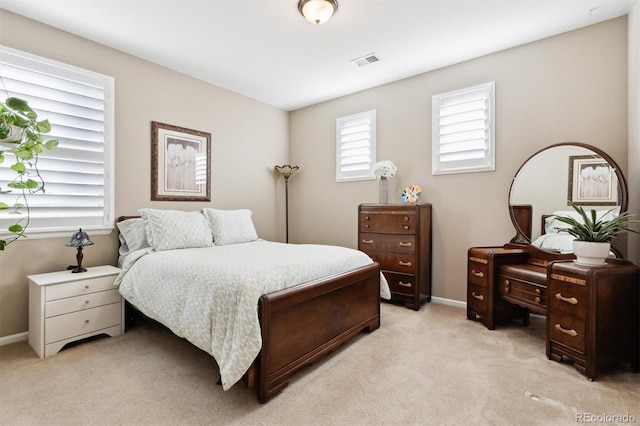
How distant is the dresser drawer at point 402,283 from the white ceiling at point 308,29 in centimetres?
241

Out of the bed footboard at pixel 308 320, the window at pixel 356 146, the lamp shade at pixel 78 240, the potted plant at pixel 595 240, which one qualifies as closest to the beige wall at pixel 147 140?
the lamp shade at pixel 78 240

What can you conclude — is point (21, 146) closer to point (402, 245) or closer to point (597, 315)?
point (402, 245)

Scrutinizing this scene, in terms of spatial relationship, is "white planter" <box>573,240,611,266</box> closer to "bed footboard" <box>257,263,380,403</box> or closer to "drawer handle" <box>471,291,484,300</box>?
"drawer handle" <box>471,291,484,300</box>

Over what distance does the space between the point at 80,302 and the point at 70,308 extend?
73 mm

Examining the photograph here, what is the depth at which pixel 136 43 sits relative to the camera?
3.00 m

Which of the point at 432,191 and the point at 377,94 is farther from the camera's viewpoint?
the point at 377,94

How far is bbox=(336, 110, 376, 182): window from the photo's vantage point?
4.12 m

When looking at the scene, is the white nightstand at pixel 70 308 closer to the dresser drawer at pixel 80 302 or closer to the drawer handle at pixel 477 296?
the dresser drawer at pixel 80 302

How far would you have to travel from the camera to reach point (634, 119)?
7.70 ft

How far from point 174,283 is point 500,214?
10.4ft

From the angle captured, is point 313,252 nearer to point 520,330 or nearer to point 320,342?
point 320,342

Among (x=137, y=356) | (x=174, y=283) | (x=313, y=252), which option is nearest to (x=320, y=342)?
(x=313, y=252)

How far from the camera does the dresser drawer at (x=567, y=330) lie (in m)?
2.02

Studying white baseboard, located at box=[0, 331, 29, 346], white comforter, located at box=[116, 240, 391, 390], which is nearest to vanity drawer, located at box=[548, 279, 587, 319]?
white comforter, located at box=[116, 240, 391, 390]
